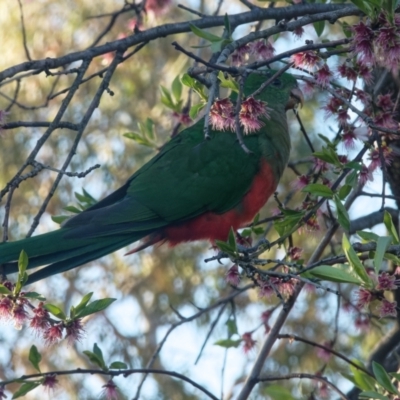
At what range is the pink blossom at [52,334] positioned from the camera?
2766 millimetres

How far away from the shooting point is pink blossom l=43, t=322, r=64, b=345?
2.77m

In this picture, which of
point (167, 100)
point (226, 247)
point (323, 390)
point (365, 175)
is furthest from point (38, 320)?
point (323, 390)

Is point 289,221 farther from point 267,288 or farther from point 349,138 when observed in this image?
point 349,138

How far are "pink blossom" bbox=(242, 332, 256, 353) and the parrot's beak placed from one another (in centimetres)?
137

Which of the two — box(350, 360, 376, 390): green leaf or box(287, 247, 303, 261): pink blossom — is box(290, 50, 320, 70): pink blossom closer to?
box(287, 247, 303, 261): pink blossom

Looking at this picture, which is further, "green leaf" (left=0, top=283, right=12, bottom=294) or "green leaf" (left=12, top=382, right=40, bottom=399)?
"green leaf" (left=12, top=382, right=40, bottom=399)

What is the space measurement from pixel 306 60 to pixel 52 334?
1.36 metres

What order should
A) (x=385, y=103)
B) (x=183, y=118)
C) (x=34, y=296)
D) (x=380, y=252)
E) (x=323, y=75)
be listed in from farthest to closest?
(x=183, y=118)
(x=385, y=103)
(x=323, y=75)
(x=34, y=296)
(x=380, y=252)

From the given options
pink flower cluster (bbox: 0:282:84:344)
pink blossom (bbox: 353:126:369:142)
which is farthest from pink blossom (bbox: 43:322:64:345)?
pink blossom (bbox: 353:126:369:142)

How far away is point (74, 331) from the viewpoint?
2.81 metres

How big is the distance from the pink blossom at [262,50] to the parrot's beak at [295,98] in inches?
44.6

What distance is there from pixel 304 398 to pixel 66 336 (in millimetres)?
1383

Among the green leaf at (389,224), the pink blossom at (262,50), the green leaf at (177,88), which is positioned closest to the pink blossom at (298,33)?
the pink blossom at (262,50)

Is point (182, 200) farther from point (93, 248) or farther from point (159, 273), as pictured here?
point (159, 273)
